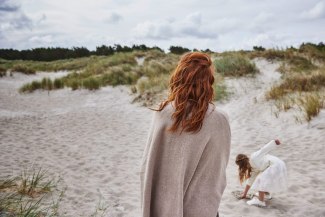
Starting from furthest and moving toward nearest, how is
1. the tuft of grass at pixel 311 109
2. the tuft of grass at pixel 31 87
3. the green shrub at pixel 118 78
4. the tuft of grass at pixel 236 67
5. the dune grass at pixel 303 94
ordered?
the tuft of grass at pixel 31 87 → the green shrub at pixel 118 78 → the tuft of grass at pixel 236 67 → the dune grass at pixel 303 94 → the tuft of grass at pixel 311 109

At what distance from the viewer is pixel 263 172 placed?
4129 mm

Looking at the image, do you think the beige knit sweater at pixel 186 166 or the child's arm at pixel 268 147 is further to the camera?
the child's arm at pixel 268 147

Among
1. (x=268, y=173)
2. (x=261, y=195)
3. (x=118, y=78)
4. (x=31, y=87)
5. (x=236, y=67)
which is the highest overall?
(x=236, y=67)

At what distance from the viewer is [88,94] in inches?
591

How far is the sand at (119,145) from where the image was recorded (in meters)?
4.45

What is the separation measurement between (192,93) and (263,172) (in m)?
2.85

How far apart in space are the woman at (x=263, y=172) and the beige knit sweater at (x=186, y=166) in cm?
239

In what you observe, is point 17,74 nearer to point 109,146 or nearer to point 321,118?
point 109,146

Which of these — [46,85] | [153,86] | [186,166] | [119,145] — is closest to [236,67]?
[153,86]

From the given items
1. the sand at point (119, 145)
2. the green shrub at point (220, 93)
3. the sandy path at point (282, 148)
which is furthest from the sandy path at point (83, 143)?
the green shrub at point (220, 93)

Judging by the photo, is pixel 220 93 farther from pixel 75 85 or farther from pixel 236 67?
pixel 75 85

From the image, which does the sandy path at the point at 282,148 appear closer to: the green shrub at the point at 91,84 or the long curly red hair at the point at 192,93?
the long curly red hair at the point at 192,93

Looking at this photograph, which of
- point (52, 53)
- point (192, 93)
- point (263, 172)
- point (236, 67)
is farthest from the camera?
point (52, 53)

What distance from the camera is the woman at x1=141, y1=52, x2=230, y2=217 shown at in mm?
1664
